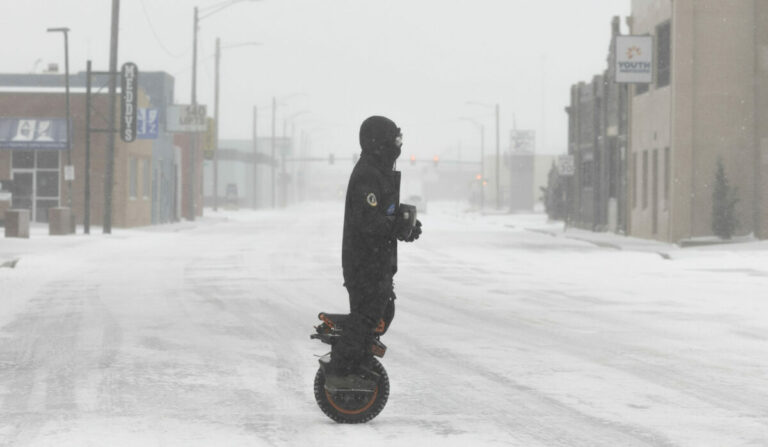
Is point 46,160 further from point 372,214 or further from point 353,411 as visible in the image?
point 372,214

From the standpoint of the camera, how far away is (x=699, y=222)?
131ft

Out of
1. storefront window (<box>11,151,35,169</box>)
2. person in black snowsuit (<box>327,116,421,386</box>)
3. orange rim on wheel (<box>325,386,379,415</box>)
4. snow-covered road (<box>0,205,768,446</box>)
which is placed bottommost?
snow-covered road (<box>0,205,768,446</box>)

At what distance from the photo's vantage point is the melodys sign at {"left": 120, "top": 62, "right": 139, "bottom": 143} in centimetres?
4738

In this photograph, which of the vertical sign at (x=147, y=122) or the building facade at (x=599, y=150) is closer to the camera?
the building facade at (x=599, y=150)

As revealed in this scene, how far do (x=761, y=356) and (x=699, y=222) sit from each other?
2836 cm

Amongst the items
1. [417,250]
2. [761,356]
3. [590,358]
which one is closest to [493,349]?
[590,358]

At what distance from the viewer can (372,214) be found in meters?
8.00

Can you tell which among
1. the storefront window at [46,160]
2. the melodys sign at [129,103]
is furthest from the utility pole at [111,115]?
the storefront window at [46,160]

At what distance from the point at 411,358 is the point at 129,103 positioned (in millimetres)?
37023

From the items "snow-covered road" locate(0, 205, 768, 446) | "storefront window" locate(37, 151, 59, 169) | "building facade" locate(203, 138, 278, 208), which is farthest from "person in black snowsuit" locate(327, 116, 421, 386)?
"building facade" locate(203, 138, 278, 208)

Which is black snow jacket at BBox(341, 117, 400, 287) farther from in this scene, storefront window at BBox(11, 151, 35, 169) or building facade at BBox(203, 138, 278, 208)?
building facade at BBox(203, 138, 278, 208)

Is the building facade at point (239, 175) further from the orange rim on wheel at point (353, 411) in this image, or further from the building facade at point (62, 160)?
the orange rim on wheel at point (353, 411)

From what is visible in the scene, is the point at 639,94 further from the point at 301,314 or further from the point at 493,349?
the point at 493,349

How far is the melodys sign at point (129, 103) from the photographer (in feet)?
155
